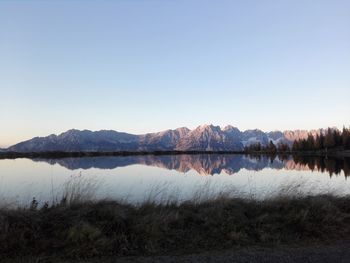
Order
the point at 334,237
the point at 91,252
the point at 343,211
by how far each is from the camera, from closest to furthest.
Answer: the point at 91,252
the point at 334,237
the point at 343,211

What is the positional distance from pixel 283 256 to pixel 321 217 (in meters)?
3.18

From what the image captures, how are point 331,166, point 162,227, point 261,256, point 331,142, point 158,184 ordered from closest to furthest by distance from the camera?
point 261,256
point 162,227
point 158,184
point 331,166
point 331,142

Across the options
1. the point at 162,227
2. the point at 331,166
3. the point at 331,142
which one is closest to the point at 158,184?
the point at 162,227

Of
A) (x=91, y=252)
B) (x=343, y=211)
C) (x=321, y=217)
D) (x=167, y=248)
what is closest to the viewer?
(x=91, y=252)

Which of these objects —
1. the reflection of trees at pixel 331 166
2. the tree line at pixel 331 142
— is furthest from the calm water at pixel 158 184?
the tree line at pixel 331 142

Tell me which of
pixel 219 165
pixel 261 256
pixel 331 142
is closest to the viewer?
pixel 261 256

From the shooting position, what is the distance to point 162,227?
920 centimetres

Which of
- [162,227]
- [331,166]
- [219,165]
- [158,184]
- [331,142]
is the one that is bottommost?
[331,166]

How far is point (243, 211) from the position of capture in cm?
1078

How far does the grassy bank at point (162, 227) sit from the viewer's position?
7.96 m

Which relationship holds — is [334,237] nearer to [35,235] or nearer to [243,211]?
[243,211]

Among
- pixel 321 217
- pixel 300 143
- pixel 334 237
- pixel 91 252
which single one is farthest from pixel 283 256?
pixel 300 143

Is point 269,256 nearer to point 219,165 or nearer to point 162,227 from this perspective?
point 162,227

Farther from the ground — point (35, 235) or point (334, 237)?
point (35, 235)
